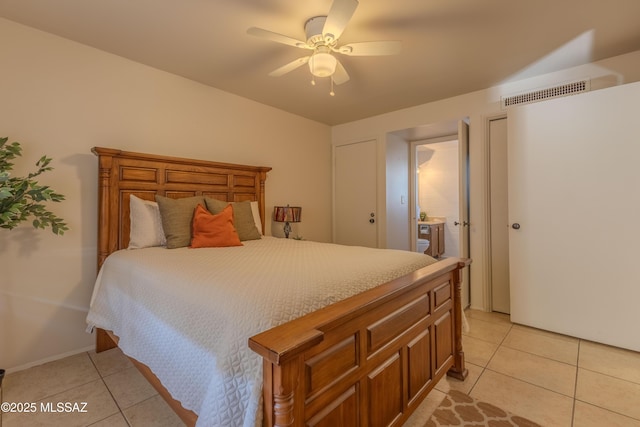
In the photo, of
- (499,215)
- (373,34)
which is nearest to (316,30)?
(373,34)

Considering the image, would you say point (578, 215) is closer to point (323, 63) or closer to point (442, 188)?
point (323, 63)

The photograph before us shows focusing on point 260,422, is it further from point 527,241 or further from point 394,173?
point 394,173

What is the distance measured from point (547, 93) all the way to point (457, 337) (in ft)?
7.96

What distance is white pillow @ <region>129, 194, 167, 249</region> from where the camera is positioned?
2240 mm

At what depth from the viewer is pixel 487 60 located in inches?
98.4

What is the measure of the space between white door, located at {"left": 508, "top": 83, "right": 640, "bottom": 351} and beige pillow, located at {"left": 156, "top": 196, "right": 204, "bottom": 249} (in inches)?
114

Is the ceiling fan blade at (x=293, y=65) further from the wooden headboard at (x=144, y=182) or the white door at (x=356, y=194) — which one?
the white door at (x=356, y=194)

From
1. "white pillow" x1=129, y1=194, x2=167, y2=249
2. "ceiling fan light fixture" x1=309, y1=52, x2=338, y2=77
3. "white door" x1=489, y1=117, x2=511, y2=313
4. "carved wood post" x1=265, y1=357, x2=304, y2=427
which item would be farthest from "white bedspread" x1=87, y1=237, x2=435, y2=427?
"white door" x1=489, y1=117, x2=511, y2=313

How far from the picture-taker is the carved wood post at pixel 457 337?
190 centimetres

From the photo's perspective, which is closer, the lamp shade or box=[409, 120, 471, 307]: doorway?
box=[409, 120, 471, 307]: doorway

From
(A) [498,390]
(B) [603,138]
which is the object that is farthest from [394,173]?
(A) [498,390]

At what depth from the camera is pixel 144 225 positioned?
227 centimetres

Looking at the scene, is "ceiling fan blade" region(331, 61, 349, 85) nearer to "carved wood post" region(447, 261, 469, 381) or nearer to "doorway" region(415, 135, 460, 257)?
"carved wood post" region(447, 261, 469, 381)

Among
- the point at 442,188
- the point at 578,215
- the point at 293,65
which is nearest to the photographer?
the point at 293,65
